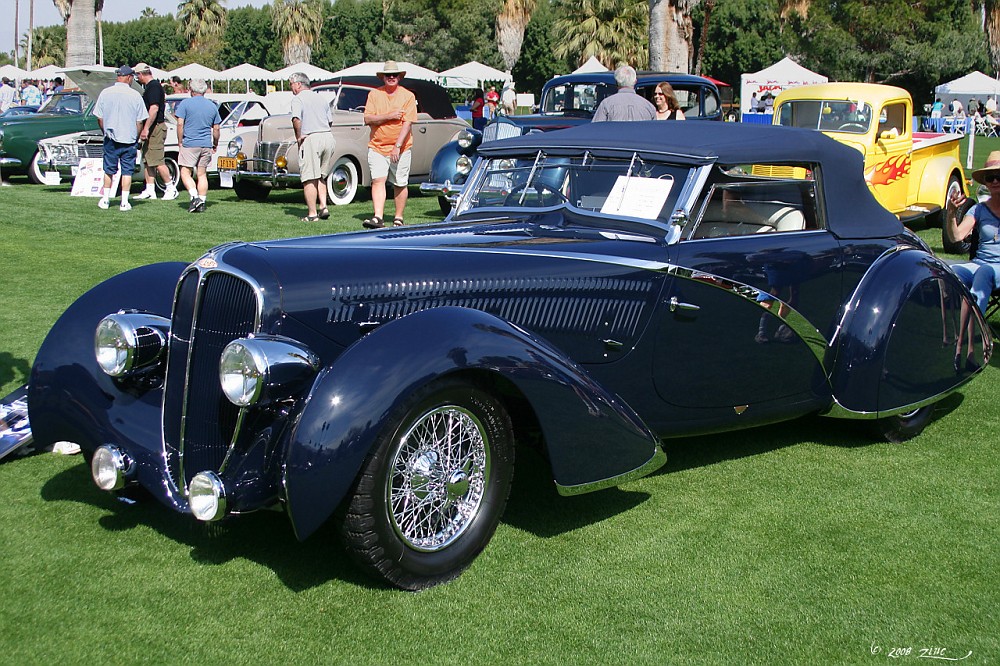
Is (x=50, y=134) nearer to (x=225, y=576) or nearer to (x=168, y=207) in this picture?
(x=168, y=207)

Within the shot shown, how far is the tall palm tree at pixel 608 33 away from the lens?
47.9 meters

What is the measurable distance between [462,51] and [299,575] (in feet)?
210

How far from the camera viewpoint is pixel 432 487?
3.36 metres

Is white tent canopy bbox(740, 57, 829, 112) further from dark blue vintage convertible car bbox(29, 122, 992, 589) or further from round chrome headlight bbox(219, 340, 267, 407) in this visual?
round chrome headlight bbox(219, 340, 267, 407)

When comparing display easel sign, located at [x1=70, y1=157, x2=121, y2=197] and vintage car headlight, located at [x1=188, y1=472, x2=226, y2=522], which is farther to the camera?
display easel sign, located at [x1=70, y1=157, x2=121, y2=197]

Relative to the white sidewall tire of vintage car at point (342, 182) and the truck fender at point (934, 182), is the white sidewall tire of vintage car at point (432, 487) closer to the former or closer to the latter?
the truck fender at point (934, 182)

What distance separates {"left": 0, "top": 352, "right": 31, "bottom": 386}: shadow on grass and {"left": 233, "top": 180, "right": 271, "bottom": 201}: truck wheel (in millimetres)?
9363

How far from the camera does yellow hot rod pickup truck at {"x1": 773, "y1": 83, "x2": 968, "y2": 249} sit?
39.0 ft

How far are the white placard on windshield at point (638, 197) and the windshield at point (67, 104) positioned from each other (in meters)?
16.3

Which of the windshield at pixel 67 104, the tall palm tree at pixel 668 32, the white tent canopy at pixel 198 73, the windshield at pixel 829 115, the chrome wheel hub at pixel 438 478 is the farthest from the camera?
the white tent canopy at pixel 198 73

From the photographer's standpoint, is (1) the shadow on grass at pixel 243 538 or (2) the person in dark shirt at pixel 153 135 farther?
(2) the person in dark shirt at pixel 153 135

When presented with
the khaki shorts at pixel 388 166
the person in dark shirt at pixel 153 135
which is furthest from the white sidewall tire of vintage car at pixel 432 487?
the person in dark shirt at pixel 153 135

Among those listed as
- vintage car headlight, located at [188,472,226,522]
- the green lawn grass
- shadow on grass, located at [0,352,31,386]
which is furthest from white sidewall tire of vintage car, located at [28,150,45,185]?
vintage car headlight, located at [188,472,226,522]

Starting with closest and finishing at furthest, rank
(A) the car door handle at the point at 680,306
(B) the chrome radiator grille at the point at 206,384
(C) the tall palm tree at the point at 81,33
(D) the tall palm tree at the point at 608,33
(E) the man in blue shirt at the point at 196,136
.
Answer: (B) the chrome radiator grille at the point at 206,384, (A) the car door handle at the point at 680,306, (E) the man in blue shirt at the point at 196,136, (C) the tall palm tree at the point at 81,33, (D) the tall palm tree at the point at 608,33
